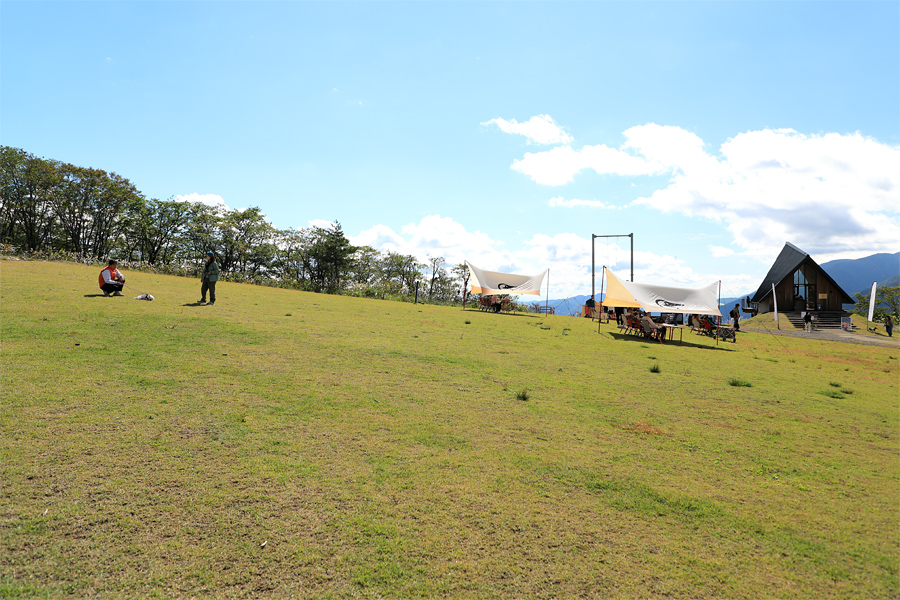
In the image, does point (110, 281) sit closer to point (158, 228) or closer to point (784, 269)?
point (158, 228)

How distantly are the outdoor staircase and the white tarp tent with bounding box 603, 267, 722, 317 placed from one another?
29.9 metres

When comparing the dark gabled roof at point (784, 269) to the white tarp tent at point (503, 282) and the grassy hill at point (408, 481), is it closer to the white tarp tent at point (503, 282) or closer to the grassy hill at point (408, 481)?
the white tarp tent at point (503, 282)

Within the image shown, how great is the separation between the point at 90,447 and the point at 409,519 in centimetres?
372

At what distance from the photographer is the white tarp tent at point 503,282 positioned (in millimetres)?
31391

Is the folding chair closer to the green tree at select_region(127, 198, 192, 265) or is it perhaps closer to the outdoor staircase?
the outdoor staircase

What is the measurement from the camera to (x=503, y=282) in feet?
105

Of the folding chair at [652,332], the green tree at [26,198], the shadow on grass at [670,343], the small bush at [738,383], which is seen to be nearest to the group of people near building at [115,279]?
the small bush at [738,383]

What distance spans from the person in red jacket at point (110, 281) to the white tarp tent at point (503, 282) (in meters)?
21.0

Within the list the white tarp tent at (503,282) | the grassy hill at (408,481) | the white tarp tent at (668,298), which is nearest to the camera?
the grassy hill at (408,481)

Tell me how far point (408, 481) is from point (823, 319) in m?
53.6

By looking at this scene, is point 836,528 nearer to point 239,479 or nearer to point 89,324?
point 239,479

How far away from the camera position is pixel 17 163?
44.7 m

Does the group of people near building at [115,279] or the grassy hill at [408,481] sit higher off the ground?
the group of people near building at [115,279]

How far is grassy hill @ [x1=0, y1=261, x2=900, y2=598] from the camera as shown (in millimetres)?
3197
